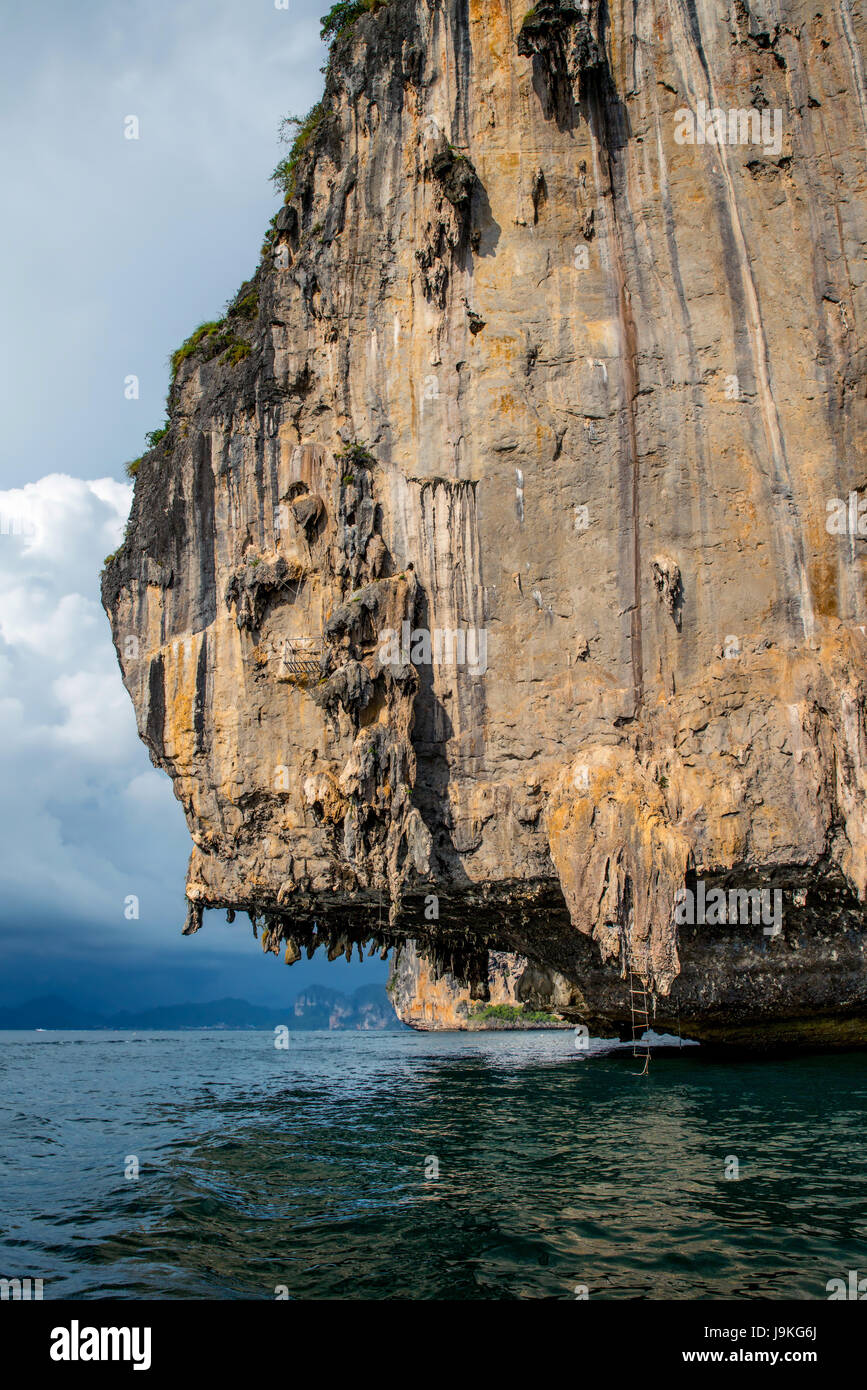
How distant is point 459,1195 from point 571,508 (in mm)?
15031

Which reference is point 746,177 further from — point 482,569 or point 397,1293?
point 397,1293

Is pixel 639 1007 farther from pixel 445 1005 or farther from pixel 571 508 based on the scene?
pixel 445 1005

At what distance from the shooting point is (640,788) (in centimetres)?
1914

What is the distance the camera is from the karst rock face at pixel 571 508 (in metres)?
19.1

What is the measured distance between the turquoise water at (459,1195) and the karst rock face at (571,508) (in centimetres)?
399

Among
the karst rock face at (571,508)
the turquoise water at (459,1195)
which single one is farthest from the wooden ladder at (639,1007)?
the turquoise water at (459,1195)

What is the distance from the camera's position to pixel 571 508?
20984mm

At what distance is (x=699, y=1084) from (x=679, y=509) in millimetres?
14090

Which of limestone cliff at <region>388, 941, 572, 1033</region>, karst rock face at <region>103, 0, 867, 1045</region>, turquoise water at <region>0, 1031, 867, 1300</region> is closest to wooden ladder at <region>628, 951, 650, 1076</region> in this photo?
karst rock face at <region>103, 0, 867, 1045</region>

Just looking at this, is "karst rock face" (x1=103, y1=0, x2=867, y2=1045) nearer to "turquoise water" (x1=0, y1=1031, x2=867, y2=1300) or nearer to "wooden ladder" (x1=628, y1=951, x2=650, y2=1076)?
"wooden ladder" (x1=628, y1=951, x2=650, y2=1076)

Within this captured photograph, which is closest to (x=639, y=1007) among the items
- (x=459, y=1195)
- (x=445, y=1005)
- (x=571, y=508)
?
(x=571, y=508)

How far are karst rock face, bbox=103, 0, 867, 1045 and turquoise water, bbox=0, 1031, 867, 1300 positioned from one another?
157 inches

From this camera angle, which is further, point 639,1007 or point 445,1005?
point 445,1005

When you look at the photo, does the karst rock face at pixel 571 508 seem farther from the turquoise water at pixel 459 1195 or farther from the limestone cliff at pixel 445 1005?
the limestone cliff at pixel 445 1005
